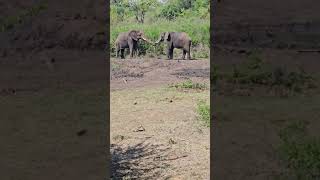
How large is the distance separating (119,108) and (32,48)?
392 cm

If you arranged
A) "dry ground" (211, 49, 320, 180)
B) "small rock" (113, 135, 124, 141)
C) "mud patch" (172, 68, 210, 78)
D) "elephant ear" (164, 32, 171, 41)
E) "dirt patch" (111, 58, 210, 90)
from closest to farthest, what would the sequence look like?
"dry ground" (211, 49, 320, 180)
"small rock" (113, 135, 124, 141)
"dirt patch" (111, 58, 210, 90)
"mud patch" (172, 68, 210, 78)
"elephant ear" (164, 32, 171, 41)

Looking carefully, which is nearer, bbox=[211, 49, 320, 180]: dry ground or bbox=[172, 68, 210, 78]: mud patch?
bbox=[211, 49, 320, 180]: dry ground

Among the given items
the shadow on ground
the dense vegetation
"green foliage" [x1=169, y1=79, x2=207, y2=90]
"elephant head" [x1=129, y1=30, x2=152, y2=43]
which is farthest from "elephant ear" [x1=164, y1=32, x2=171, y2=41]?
the shadow on ground

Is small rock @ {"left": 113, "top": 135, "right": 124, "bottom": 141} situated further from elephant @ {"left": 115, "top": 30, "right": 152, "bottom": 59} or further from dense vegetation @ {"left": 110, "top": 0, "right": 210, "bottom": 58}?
dense vegetation @ {"left": 110, "top": 0, "right": 210, "bottom": 58}

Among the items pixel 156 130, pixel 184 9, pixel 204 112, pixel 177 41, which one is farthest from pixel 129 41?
pixel 184 9

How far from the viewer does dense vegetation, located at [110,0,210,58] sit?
54.2 ft

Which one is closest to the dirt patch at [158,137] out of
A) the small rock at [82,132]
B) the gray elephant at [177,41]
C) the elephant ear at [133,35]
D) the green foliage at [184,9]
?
the small rock at [82,132]

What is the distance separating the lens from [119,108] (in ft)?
23.5

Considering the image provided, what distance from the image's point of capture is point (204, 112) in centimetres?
665

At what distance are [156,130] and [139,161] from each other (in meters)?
1.22

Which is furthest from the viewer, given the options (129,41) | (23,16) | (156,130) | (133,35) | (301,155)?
(133,35)

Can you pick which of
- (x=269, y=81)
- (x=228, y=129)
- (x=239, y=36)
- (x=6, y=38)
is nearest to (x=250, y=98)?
(x=269, y=81)

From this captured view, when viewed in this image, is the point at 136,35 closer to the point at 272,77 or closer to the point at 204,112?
the point at 272,77

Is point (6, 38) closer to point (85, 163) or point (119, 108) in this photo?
point (119, 108)
